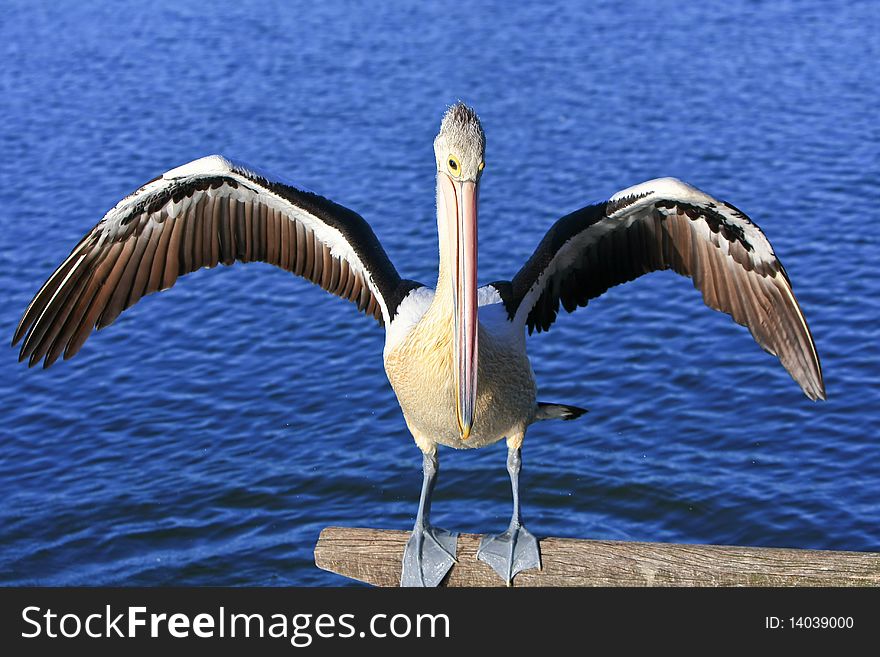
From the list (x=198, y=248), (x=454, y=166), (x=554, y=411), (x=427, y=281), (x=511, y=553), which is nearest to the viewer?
(x=454, y=166)

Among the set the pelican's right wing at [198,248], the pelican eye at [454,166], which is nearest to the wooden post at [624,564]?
the pelican's right wing at [198,248]

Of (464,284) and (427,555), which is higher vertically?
(464,284)

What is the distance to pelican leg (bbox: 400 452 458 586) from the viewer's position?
18.7 feet

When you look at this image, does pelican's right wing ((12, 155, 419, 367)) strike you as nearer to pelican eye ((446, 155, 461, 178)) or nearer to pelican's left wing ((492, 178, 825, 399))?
pelican's left wing ((492, 178, 825, 399))

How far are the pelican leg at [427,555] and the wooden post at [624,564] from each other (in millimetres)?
52

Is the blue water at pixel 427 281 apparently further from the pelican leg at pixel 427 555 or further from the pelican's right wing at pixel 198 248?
the pelican leg at pixel 427 555

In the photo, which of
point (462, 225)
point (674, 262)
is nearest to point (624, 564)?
point (462, 225)

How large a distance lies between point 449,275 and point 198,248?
2035mm

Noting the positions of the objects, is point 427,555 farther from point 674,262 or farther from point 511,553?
point 674,262

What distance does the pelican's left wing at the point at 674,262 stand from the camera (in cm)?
607

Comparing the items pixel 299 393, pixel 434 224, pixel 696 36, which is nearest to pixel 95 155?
pixel 434 224

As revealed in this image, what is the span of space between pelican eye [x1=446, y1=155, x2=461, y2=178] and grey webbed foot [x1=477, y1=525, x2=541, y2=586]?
5.66 ft

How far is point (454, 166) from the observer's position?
521 centimetres

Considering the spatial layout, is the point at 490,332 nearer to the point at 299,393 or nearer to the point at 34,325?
the point at 34,325
